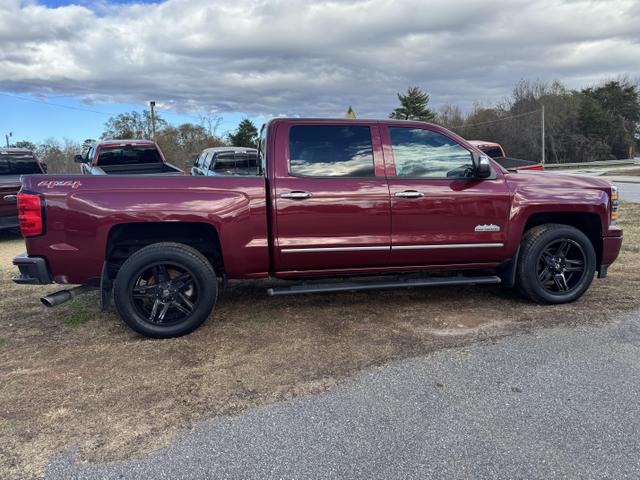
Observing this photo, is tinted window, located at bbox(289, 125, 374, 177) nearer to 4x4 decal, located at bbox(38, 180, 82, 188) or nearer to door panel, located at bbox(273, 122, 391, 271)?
door panel, located at bbox(273, 122, 391, 271)

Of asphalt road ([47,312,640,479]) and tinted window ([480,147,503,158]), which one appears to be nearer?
asphalt road ([47,312,640,479])

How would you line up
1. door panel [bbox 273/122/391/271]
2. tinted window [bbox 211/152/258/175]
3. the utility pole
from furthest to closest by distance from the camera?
the utility pole
tinted window [bbox 211/152/258/175]
door panel [bbox 273/122/391/271]

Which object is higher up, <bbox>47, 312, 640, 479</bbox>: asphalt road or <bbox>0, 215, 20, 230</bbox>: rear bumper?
<bbox>0, 215, 20, 230</bbox>: rear bumper

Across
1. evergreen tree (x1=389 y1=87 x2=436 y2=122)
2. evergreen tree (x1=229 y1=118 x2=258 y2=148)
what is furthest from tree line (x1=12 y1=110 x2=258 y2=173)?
evergreen tree (x1=389 y1=87 x2=436 y2=122)

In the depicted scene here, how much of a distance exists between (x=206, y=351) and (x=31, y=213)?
71.2 inches

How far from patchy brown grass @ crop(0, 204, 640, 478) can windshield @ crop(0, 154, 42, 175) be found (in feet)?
20.4

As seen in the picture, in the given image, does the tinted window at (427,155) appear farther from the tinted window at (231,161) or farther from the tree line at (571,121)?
the tree line at (571,121)

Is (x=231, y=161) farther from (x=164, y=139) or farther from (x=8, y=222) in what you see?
(x=164, y=139)

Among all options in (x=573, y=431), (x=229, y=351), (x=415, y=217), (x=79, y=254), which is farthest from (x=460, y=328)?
(x=79, y=254)

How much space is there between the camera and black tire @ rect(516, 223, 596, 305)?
5.01 metres

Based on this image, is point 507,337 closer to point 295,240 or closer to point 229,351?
point 295,240

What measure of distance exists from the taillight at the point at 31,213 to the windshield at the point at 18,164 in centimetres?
831

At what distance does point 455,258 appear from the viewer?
4938 mm

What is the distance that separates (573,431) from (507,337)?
1.45 m
